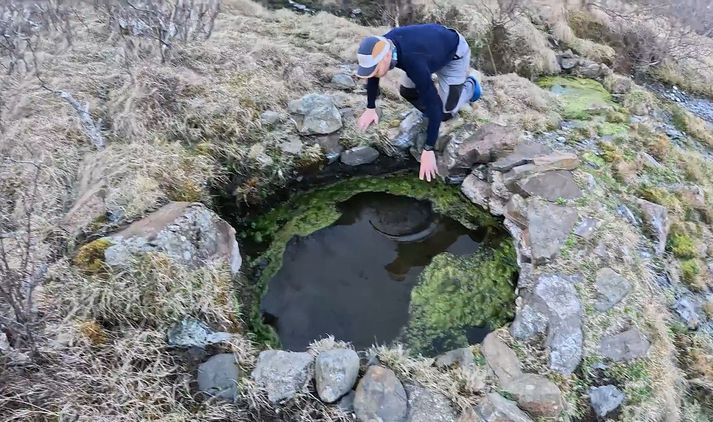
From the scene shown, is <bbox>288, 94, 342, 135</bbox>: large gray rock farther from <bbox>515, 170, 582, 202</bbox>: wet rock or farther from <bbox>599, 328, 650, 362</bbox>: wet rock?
<bbox>599, 328, 650, 362</bbox>: wet rock

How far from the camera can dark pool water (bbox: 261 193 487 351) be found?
320 centimetres

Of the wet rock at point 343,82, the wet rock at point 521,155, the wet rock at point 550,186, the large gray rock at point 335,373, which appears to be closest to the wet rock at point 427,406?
the large gray rock at point 335,373

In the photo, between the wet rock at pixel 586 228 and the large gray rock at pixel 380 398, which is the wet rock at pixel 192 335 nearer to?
the large gray rock at pixel 380 398

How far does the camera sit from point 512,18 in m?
6.95

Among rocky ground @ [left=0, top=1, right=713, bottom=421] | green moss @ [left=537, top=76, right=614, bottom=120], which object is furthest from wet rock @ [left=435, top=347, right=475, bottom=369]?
green moss @ [left=537, top=76, right=614, bottom=120]

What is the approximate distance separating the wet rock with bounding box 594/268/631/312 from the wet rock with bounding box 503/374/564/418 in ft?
2.38

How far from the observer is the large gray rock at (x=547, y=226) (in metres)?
3.28

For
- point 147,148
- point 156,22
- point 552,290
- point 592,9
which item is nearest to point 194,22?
point 156,22

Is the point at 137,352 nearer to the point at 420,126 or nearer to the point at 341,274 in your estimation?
the point at 341,274

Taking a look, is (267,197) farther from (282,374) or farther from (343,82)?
(282,374)

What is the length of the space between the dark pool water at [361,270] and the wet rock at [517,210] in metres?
0.31

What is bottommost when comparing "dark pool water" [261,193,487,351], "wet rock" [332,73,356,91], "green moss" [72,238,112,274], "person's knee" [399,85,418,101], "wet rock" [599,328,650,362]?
"dark pool water" [261,193,487,351]

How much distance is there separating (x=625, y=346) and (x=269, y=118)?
3259 millimetres

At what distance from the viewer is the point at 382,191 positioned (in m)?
4.29
